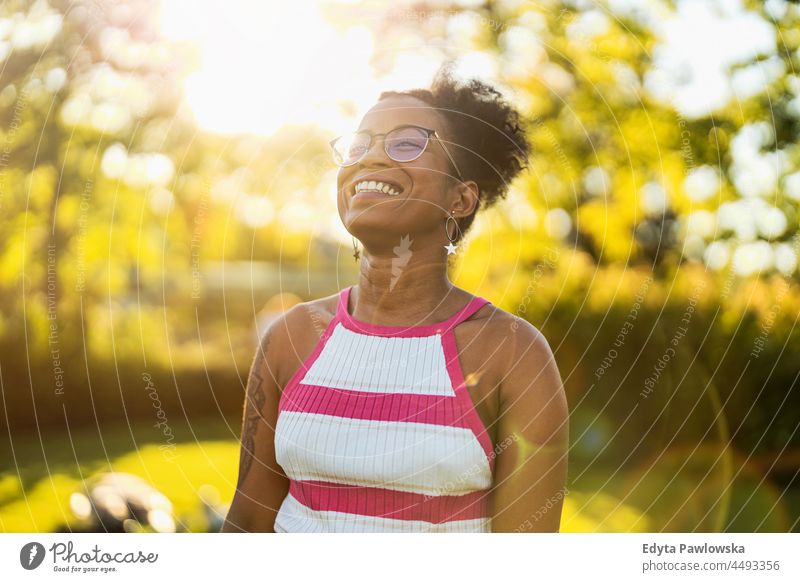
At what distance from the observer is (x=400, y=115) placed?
5.14 feet

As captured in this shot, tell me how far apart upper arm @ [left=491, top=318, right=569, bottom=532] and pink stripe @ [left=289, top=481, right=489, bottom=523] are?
6 centimetres

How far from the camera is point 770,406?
8.29 feet

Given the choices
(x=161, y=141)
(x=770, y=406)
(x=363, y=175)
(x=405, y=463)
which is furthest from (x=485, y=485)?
(x=770, y=406)

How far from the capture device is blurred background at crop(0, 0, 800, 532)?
6.38 ft

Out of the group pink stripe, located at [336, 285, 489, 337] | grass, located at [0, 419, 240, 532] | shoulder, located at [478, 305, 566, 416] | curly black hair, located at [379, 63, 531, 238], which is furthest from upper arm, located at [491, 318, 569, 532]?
grass, located at [0, 419, 240, 532]

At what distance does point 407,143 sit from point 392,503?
77 centimetres

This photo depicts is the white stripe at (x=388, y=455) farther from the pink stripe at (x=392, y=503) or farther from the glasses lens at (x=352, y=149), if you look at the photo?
the glasses lens at (x=352, y=149)

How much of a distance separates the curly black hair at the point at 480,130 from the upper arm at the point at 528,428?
0.37m

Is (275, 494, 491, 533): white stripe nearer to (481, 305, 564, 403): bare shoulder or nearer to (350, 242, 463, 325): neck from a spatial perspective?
(481, 305, 564, 403): bare shoulder

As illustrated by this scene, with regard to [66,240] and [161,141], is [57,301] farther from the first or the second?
[161,141]

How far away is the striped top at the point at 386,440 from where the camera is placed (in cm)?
146
